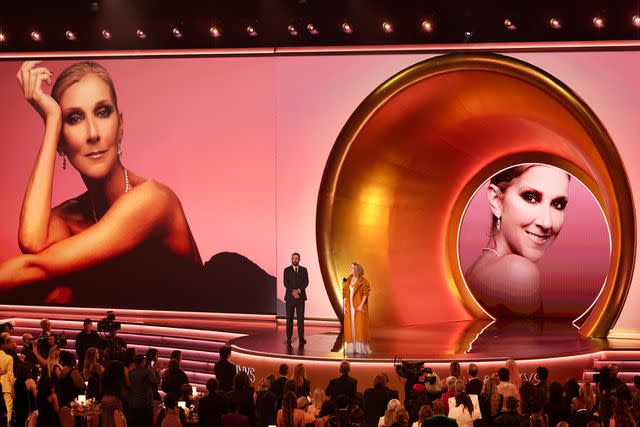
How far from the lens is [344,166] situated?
15.2 metres

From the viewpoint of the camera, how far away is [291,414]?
777 centimetres

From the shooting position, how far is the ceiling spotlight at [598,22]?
13.8 metres

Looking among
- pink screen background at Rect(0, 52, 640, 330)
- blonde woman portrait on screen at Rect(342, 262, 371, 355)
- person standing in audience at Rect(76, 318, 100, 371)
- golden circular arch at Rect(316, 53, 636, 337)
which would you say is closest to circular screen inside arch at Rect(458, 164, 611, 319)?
golden circular arch at Rect(316, 53, 636, 337)

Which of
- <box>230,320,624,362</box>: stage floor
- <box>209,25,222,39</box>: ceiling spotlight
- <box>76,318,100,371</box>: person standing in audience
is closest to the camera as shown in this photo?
<box>76,318,100,371</box>: person standing in audience

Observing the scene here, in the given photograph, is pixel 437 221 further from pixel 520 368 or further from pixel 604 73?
pixel 520 368

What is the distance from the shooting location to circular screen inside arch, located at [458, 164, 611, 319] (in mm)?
16578

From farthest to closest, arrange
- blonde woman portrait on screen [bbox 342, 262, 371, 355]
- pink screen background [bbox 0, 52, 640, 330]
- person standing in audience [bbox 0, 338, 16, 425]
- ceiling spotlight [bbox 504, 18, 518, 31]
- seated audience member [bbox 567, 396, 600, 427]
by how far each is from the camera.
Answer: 1. pink screen background [bbox 0, 52, 640, 330]
2. ceiling spotlight [bbox 504, 18, 518, 31]
3. blonde woman portrait on screen [bbox 342, 262, 371, 355]
4. person standing in audience [bbox 0, 338, 16, 425]
5. seated audience member [bbox 567, 396, 600, 427]

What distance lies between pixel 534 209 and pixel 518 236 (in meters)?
0.53

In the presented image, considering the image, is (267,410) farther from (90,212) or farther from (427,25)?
(90,212)

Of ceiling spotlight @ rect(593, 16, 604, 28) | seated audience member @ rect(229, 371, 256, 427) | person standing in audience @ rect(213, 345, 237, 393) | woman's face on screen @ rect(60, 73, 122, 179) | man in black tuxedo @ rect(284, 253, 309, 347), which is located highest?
ceiling spotlight @ rect(593, 16, 604, 28)

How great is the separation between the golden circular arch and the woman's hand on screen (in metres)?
4.96

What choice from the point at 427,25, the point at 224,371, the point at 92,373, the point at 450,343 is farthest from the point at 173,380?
the point at 427,25

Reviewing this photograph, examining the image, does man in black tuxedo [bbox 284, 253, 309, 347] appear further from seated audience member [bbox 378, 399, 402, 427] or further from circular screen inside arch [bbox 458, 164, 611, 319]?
seated audience member [bbox 378, 399, 402, 427]

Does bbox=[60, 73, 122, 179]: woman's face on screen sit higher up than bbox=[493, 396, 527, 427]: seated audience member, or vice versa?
bbox=[60, 73, 122, 179]: woman's face on screen
